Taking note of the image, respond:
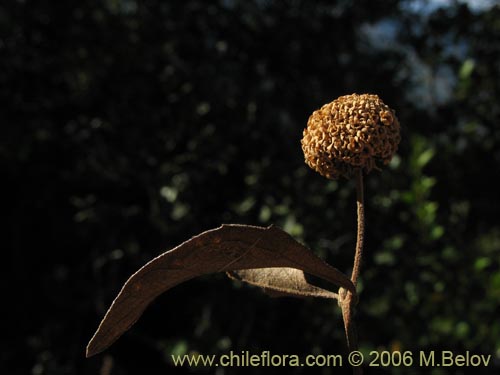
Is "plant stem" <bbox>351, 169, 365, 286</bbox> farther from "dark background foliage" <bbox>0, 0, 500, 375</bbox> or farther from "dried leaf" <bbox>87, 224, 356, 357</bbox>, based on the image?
"dark background foliage" <bbox>0, 0, 500, 375</bbox>

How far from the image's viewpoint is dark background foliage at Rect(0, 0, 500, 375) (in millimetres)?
2334

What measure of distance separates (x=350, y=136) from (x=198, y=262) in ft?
0.80

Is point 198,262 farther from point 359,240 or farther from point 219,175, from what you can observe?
point 219,175

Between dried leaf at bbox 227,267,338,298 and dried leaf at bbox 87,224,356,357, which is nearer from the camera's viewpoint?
dried leaf at bbox 87,224,356,357

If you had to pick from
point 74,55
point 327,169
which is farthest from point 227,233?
point 74,55

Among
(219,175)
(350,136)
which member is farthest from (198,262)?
(219,175)

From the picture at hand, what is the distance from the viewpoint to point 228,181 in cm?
238

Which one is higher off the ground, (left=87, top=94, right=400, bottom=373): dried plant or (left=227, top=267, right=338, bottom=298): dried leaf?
(left=87, top=94, right=400, bottom=373): dried plant

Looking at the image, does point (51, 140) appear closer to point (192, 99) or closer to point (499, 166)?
point (192, 99)

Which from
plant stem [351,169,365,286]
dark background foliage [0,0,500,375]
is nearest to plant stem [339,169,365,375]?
plant stem [351,169,365,286]

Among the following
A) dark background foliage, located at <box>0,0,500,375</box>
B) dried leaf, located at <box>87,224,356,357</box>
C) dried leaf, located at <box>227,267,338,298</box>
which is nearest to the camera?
dried leaf, located at <box>87,224,356,357</box>

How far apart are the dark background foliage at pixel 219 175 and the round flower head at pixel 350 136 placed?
153 cm

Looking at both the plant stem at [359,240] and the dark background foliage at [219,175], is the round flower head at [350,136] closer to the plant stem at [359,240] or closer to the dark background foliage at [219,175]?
the plant stem at [359,240]

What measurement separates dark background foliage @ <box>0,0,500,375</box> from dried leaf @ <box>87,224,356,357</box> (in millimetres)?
1648
